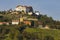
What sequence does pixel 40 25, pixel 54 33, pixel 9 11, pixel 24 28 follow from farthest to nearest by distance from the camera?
pixel 9 11 < pixel 40 25 < pixel 24 28 < pixel 54 33

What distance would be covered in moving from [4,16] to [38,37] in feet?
74.8

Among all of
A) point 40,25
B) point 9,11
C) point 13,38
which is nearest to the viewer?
point 13,38

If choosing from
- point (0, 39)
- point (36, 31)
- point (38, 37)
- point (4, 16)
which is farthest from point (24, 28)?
point (4, 16)

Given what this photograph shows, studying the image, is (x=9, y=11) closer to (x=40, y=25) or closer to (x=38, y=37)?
(x=40, y=25)

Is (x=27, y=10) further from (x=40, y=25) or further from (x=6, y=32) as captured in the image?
(x=6, y=32)

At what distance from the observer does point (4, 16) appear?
202ft

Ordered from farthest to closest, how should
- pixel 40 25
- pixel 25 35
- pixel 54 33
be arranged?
pixel 40 25 → pixel 54 33 → pixel 25 35

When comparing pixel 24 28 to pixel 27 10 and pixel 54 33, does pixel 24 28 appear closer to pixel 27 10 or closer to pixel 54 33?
→ pixel 54 33

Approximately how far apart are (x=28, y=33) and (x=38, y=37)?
207cm

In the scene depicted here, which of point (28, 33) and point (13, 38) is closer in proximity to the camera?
point (13, 38)

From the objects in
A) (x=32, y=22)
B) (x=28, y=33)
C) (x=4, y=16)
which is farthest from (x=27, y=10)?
(x=28, y=33)

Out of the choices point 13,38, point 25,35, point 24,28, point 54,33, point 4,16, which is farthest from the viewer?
point 4,16

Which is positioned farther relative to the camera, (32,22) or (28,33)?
(32,22)

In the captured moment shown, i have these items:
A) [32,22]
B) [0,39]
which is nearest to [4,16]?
[32,22]
